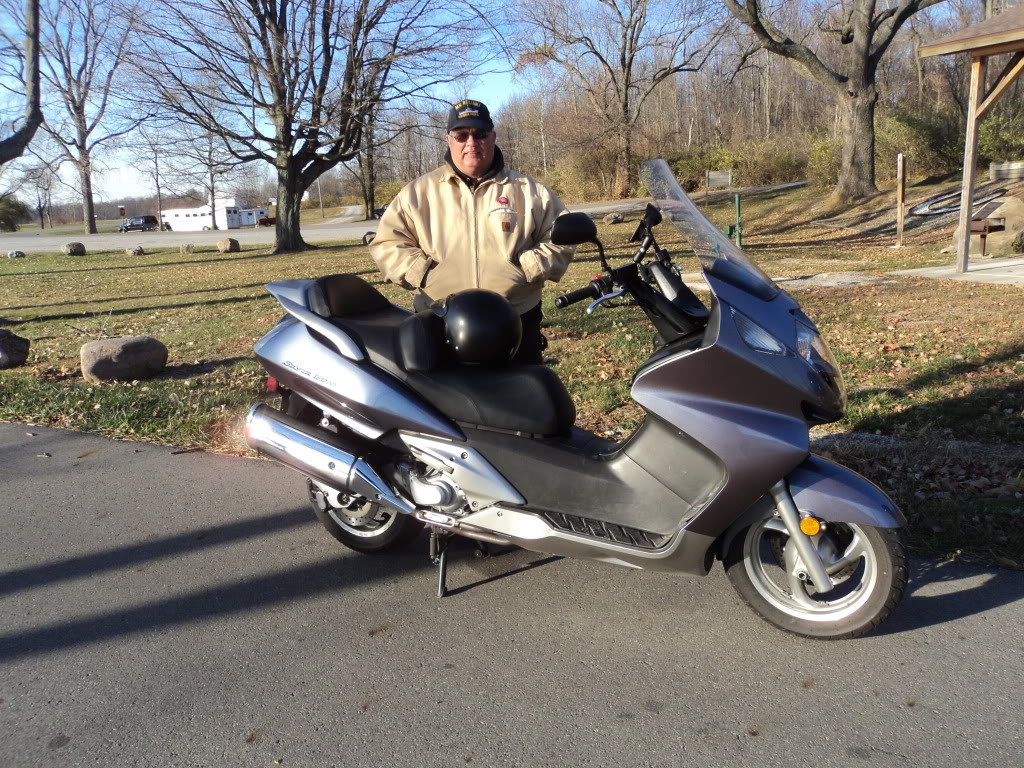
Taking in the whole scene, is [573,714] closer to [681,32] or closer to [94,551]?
[94,551]

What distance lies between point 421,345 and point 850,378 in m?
4.14

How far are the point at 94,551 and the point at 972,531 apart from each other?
4.05m

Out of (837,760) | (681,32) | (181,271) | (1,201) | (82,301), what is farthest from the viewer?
(1,201)

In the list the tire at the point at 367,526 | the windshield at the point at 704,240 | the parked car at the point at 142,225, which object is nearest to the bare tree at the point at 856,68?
the windshield at the point at 704,240

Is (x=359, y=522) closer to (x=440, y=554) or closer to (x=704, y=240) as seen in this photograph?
(x=440, y=554)

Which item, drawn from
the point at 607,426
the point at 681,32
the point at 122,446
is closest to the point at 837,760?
the point at 607,426

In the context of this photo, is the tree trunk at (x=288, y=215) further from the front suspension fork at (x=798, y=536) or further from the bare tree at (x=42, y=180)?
the front suspension fork at (x=798, y=536)

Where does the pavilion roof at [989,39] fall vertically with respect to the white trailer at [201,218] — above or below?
below

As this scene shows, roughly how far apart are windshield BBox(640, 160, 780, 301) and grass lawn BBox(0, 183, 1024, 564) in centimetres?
149

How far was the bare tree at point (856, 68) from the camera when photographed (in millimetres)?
22344

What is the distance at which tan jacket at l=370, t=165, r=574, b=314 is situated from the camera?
3.99 metres

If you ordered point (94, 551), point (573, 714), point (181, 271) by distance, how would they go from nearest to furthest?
point (573, 714)
point (94, 551)
point (181, 271)

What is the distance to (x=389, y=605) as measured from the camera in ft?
11.0

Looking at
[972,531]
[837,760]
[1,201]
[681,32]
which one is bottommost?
[837,760]
